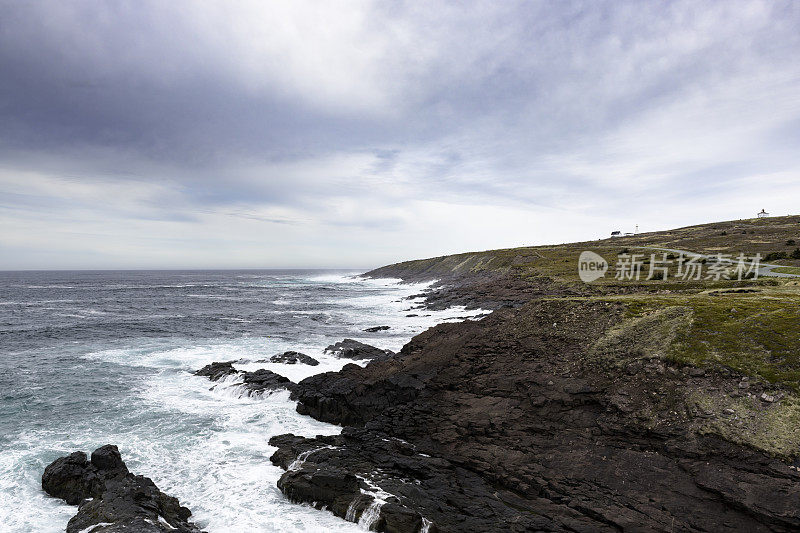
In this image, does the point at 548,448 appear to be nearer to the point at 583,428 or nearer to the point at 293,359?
the point at 583,428

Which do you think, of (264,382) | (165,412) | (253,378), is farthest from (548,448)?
(165,412)

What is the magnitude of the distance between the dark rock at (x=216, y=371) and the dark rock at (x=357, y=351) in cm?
856

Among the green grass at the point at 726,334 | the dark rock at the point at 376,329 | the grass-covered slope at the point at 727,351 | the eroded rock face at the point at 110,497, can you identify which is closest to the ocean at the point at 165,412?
the eroded rock face at the point at 110,497

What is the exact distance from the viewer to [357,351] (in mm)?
32250

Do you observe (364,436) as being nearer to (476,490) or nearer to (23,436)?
(476,490)

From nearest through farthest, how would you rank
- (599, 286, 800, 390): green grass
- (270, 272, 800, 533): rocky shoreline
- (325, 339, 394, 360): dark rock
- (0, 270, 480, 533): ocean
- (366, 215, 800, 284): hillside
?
1. (270, 272, 800, 533): rocky shoreline
2. (0, 270, 480, 533): ocean
3. (599, 286, 800, 390): green grass
4. (325, 339, 394, 360): dark rock
5. (366, 215, 800, 284): hillside

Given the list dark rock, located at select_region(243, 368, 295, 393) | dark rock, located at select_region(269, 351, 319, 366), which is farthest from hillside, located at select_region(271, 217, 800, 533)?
dark rock, located at select_region(269, 351, 319, 366)

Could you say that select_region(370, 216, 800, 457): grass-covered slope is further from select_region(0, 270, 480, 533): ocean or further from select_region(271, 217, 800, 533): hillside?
select_region(0, 270, 480, 533): ocean

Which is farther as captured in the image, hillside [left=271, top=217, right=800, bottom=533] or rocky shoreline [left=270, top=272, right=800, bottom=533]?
hillside [left=271, top=217, right=800, bottom=533]

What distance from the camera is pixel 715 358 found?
51.4ft

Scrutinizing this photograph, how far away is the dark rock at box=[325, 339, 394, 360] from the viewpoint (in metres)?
31.6

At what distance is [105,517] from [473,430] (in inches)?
487

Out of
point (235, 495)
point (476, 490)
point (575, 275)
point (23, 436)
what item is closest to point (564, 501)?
point (476, 490)

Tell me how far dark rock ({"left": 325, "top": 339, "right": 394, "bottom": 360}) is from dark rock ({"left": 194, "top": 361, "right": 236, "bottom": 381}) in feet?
28.1
